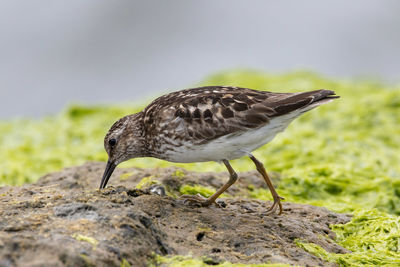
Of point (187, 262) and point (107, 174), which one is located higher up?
point (107, 174)

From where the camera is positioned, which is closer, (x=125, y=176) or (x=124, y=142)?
(x=124, y=142)


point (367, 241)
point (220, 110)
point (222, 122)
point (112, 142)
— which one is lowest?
point (367, 241)

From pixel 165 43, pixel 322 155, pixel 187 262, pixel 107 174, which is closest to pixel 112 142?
pixel 107 174

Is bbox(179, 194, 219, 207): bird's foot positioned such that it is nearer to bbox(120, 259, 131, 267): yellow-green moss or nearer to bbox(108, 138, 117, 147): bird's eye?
bbox(108, 138, 117, 147): bird's eye

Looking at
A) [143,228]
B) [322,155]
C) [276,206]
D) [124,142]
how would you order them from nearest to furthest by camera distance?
[143,228]
[276,206]
[124,142]
[322,155]

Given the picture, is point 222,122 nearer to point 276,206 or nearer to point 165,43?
point 276,206

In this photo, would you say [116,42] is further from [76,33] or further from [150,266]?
[150,266]

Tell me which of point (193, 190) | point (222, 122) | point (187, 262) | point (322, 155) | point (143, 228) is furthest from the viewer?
point (322, 155)
